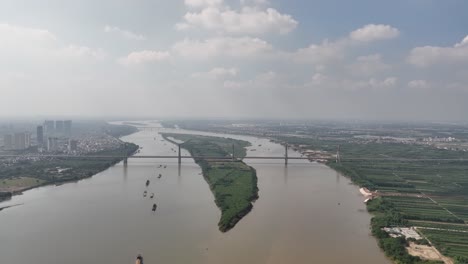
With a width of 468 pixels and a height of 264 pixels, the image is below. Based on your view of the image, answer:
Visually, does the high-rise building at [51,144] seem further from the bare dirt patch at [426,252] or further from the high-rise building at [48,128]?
the bare dirt patch at [426,252]

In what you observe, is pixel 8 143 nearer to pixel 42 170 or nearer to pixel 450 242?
pixel 42 170

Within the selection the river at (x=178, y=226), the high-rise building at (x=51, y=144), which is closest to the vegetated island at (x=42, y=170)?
the river at (x=178, y=226)

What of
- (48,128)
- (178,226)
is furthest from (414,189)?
(48,128)

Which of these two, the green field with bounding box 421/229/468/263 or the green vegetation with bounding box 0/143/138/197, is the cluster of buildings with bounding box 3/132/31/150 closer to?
the green vegetation with bounding box 0/143/138/197

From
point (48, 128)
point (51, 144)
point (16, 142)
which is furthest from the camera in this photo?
point (48, 128)

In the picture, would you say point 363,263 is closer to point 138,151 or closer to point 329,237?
point 329,237

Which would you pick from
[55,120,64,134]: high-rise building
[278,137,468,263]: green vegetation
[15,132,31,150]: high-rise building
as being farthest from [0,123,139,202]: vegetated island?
[55,120,64,134]: high-rise building

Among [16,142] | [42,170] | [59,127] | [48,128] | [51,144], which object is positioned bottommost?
[42,170]

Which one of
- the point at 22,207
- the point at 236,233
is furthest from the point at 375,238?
the point at 22,207

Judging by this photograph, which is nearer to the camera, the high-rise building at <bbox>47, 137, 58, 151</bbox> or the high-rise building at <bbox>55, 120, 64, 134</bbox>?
the high-rise building at <bbox>47, 137, 58, 151</bbox>
